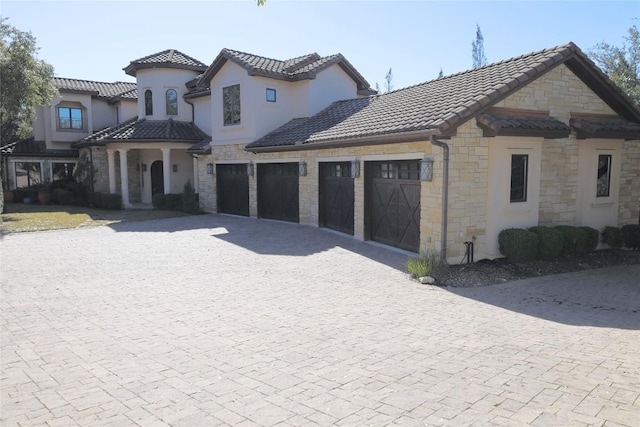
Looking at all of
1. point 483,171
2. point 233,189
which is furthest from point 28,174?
point 483,171

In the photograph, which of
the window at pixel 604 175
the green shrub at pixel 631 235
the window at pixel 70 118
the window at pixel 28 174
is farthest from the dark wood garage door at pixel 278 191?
the window at pixel 28 174

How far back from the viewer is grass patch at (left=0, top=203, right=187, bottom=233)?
17741mm

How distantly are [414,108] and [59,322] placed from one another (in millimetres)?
9992

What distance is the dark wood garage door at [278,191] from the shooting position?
17625 millimetres

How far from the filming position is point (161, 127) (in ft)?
80.0

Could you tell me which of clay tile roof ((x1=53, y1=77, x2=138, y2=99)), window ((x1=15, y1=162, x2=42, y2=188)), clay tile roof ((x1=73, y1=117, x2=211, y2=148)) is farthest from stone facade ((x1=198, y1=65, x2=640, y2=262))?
window ((x1=15, y1=162, x2=42, y2=188))

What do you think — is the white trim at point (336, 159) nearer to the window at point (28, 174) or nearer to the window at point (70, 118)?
the window at point (70, 118)

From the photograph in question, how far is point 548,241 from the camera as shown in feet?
35.7

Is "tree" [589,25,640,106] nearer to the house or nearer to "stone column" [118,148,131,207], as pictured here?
the house

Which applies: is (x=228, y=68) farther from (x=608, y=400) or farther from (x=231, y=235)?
(x=608, y=400)

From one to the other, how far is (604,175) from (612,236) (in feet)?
6.02

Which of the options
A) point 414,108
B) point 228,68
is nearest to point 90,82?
point 228,68

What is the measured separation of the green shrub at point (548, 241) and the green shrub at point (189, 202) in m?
15.7

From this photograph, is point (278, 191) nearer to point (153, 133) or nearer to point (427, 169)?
point (427, 169)
